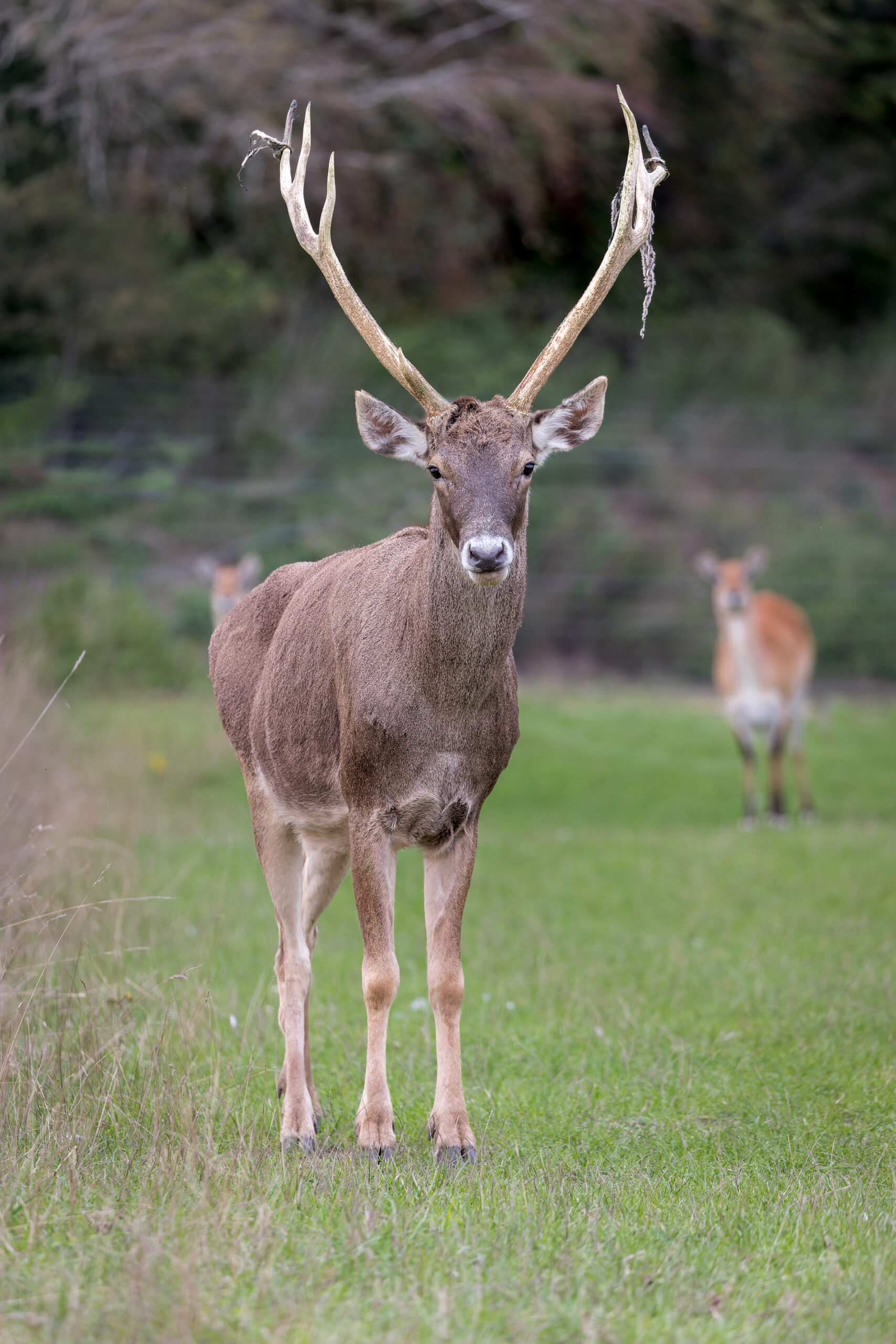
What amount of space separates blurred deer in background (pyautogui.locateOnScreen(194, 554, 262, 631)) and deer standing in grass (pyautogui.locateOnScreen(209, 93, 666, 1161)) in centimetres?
991

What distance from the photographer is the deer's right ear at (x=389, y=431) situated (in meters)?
4.93

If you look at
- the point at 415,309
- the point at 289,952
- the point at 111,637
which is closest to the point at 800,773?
the point at 111,637

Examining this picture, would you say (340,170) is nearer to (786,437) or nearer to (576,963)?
(786,437)

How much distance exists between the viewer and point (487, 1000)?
724 centimetres

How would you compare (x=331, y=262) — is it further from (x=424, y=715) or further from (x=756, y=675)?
(x=756, y=675)

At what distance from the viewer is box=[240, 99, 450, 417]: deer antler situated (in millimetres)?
5062

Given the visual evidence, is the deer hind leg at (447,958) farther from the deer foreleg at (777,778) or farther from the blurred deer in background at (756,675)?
the blurred deer in background at (756,675)

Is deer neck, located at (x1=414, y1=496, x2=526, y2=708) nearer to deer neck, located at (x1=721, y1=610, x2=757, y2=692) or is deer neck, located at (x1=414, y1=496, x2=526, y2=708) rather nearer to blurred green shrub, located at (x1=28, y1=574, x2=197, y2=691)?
deer neck, located at (x1=721, y1=610, x2=757, y2=692)

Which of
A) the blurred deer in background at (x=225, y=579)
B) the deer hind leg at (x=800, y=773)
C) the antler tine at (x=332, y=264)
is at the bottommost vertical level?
the deer hind leg at (x=800, y=773)

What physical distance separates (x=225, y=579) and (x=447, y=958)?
38.0ft

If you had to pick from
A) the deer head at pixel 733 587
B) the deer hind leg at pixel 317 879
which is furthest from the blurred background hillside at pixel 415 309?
the deer hind leg at pixel 317 879

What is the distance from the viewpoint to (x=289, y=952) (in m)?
5.36

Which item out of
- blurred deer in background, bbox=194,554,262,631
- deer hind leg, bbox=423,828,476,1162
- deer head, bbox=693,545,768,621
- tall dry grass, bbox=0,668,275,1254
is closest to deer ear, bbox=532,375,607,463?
deer hind leg, bbox=423,828,476,1162

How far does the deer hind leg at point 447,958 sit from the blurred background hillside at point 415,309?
971cm
